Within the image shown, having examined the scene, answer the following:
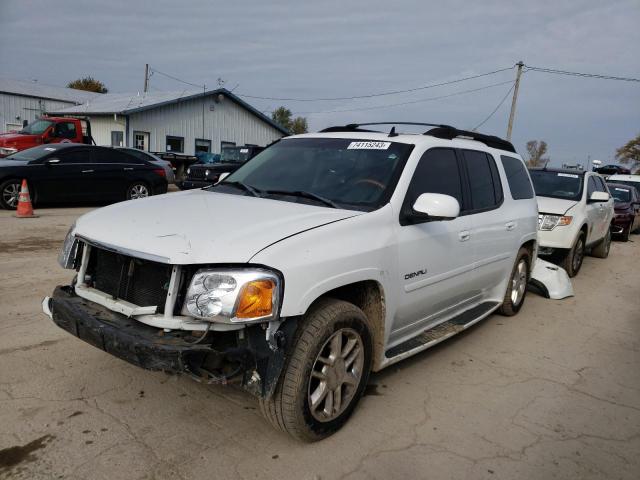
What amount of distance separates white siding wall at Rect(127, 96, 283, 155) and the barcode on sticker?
2476 cm

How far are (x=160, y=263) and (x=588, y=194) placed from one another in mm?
8294

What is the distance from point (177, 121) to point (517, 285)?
25860mm

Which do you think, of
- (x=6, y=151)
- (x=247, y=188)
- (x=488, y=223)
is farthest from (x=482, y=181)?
(x=6, y=151)

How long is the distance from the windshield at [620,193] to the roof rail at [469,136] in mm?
10272

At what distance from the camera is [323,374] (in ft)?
9.44

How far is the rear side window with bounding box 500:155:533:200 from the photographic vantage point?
206 inches

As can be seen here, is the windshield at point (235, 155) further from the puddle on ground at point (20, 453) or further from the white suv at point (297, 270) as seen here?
the puddle on ground at point (20, 453)

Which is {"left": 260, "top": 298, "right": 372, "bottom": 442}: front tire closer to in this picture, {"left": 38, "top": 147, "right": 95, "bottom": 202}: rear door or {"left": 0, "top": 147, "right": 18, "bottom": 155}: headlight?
{"left": 38, "top": 147, "right": 95, "bottom": 202}: rear door

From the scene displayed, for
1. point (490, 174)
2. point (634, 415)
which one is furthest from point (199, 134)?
point (634, 415)

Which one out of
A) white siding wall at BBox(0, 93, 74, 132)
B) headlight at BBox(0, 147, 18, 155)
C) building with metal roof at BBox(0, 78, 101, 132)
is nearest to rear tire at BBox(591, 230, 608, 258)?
headlight at BBox(0, 147, 18, 155)

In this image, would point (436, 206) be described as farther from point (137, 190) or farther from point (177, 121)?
point (177, 121)

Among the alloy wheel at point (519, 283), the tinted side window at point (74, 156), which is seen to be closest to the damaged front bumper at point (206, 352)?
the alloy wheel at point (519, 283)

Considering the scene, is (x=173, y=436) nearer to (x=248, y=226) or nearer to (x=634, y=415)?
(x=248, y=226)

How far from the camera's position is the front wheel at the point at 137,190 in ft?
43.0
